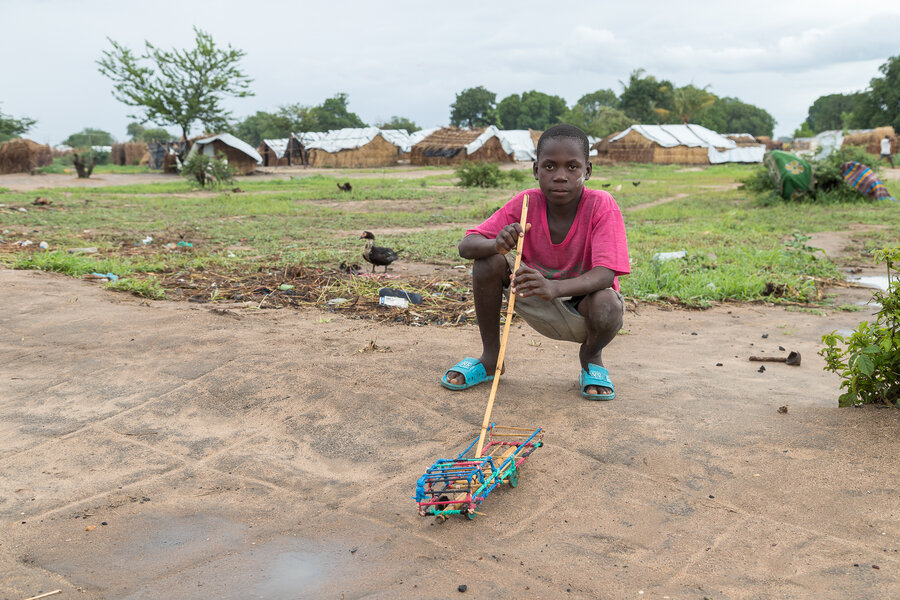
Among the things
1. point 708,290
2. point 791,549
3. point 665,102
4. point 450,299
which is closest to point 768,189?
point 708,290

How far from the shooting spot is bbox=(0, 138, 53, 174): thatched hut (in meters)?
28.5

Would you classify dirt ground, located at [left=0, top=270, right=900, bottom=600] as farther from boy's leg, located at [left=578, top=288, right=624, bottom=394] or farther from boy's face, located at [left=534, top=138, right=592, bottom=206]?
boy's face, located at [left=534, top=138, right=592, bottom=206]

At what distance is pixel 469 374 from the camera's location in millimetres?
3264

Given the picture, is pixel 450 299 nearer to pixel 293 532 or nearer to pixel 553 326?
pixel 553 326

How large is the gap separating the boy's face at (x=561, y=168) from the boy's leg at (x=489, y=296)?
38 cm

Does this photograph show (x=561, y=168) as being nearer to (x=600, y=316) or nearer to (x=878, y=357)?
(x=600, y=316)

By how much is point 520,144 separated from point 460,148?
24.5ft

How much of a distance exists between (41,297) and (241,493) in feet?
11.0

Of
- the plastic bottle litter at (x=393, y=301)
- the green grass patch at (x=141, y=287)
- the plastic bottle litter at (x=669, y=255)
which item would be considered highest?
the green grass patch at (x=141, y=287)

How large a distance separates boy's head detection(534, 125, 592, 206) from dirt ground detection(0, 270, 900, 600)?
0.93 meters

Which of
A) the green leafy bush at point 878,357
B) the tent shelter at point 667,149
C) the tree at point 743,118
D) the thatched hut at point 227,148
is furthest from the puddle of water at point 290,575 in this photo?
the tree at point 743,118

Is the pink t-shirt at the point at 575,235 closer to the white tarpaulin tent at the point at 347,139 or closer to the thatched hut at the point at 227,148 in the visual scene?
the thatched hut at the point at 227,148

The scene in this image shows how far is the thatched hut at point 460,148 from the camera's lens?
3772 cm

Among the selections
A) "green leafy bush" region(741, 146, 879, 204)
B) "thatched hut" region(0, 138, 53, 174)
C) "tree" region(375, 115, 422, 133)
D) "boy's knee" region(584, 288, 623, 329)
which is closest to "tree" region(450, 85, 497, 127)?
"tree" region(375, 115, 422, 133)
